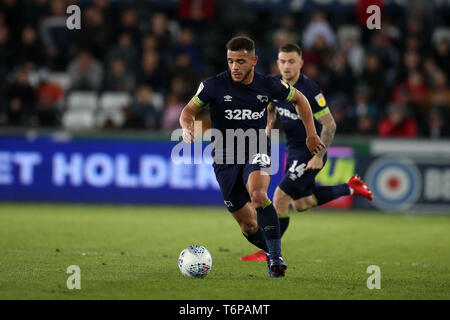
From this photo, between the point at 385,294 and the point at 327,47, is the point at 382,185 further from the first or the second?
the point at 385,294

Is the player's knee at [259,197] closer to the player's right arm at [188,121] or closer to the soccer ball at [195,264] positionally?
the soccer ball at [195,264]

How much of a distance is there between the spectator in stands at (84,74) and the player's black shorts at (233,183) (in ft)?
32.8

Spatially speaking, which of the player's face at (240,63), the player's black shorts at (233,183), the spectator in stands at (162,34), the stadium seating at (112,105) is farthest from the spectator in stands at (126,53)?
the player's face at (240,63)

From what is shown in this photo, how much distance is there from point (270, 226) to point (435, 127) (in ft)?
31.9

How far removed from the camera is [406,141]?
51.9ft

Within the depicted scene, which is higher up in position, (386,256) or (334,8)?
(334,8)

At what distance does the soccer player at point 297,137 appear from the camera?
367 inches

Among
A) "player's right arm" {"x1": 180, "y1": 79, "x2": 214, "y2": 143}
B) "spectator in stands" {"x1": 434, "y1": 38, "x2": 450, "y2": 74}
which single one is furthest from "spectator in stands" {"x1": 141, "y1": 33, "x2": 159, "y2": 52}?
"player's right arm" {"x1": 180, "y1": 79, "x2": 214, "y2": 143}

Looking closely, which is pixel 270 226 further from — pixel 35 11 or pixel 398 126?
pixel 35 11

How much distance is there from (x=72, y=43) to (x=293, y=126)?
Answer: 1020cm

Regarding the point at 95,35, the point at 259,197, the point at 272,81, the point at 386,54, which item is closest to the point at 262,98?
the point at 272,81

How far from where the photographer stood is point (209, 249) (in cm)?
993
